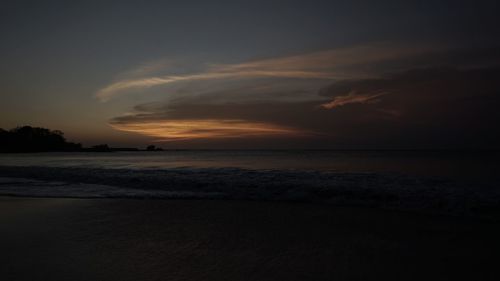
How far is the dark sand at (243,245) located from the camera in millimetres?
3502

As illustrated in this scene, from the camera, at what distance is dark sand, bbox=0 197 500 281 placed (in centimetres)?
350

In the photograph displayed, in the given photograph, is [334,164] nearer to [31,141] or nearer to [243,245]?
[243,245]

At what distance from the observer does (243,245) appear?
176 inches

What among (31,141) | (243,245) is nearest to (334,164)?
(243,245)

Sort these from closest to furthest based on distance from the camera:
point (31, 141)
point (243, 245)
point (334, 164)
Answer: point (243, 245) → point (334, 164) → point (31, 141)

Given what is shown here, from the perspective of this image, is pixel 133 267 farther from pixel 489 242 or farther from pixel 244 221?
pixel 489 242

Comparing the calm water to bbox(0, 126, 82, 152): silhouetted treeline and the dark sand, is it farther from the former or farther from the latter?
bbox(0, 126, 82, 152): silhouetted treeline

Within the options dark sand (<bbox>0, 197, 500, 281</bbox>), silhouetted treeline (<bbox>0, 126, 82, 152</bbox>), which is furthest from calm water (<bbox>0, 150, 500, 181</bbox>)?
silhouetted treeline (<bbox>0, 126, 82, 152</bbox>)

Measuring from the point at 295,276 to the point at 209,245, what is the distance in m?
1.50

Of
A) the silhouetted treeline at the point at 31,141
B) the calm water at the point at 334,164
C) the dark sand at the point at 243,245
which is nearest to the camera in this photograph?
the dark sand at the point at 243,245

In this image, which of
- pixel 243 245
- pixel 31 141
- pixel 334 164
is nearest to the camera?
pixel 243 245

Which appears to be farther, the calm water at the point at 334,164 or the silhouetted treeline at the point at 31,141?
the silhouetted treeline at the point at 31,141

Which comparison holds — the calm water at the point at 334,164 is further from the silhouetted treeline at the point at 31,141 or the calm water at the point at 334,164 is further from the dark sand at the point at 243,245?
the silhouetted treeline at the point at 31,141

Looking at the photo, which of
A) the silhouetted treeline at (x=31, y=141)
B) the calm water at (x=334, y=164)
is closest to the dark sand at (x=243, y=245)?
the calm water at (x=334, y=164)
